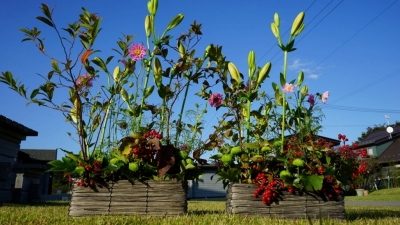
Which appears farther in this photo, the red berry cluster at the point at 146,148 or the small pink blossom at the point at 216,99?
the small pink blossom at the point at 216,99

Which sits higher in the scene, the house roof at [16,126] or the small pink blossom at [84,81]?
the house roof at [16,126]

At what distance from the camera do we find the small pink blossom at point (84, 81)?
8.98ft

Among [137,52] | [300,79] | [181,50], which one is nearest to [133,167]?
[137,52]

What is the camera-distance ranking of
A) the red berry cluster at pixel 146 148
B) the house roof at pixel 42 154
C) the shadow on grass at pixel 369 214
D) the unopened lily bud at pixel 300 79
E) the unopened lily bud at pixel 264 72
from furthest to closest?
the house roof at pixel 42 154
the unopened lily bud at pixel 300 79
the shadow on grass at pixel 369 214
the unopened lily bud at pixel 264 72
the red berry cluster at pixel 146 148

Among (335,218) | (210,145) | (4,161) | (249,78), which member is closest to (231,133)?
(210,145)

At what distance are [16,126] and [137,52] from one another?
5095mm

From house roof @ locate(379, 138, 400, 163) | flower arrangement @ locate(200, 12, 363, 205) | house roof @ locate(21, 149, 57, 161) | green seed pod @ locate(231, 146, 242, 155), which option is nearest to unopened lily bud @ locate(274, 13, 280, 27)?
flower arrangement @ locate(200, 12, 363, 205)

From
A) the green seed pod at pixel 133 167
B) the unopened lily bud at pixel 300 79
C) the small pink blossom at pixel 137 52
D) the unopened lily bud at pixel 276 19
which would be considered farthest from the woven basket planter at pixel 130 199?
the unopened lily bud at pixel 276 19

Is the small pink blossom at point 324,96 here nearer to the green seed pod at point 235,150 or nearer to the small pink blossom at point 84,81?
the green seed pod at point 235,150

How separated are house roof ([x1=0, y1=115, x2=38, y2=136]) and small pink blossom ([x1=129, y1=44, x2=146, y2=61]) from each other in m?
4.46

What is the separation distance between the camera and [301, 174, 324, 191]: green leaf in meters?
2.49

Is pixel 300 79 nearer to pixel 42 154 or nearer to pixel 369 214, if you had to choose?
pixel 369 214

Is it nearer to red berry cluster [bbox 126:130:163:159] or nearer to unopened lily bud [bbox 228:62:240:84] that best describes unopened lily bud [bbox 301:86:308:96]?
unopened lily bud [bbox 228:62:240:84]

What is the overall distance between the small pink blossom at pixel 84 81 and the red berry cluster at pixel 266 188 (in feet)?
4.99
